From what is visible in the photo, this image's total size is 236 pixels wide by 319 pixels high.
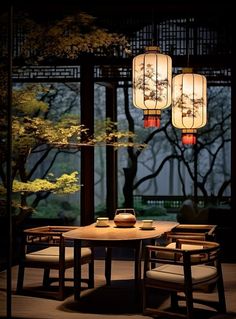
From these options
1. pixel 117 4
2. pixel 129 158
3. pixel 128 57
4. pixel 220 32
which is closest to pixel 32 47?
pixel 128 57

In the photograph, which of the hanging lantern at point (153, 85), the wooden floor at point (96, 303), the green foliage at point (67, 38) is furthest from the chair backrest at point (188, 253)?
the green foliage at point (67, 38)

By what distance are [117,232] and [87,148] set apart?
2500 millimetres

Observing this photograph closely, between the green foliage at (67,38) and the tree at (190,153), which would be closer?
the green foliage at (67,38)

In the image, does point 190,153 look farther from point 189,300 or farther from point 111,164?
point 189,300

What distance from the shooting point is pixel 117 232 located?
550 cm

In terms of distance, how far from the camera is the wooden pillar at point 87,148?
7.82m

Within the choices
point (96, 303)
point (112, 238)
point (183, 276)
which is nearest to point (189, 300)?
point (183, 276)

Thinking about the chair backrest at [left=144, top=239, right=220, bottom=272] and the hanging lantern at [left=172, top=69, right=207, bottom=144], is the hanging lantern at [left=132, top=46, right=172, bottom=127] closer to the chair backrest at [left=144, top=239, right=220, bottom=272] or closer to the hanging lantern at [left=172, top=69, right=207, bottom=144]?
the hanging lantern at [left=172, top=69, right=207, bottom=144]

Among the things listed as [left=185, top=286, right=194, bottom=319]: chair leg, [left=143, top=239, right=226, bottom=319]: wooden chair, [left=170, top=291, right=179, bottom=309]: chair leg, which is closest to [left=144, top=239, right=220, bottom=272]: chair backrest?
[left=143, top=239, right=226, bottom=319]: wooden chair

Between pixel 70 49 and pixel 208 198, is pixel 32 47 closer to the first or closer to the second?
pixel 70 49

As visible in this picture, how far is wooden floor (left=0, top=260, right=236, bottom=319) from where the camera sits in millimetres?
4918

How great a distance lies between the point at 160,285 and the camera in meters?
4.75

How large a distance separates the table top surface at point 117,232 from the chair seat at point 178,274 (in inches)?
14.4

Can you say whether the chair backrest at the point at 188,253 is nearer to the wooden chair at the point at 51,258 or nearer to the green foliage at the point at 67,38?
the wooden chair at the point at 51,258
